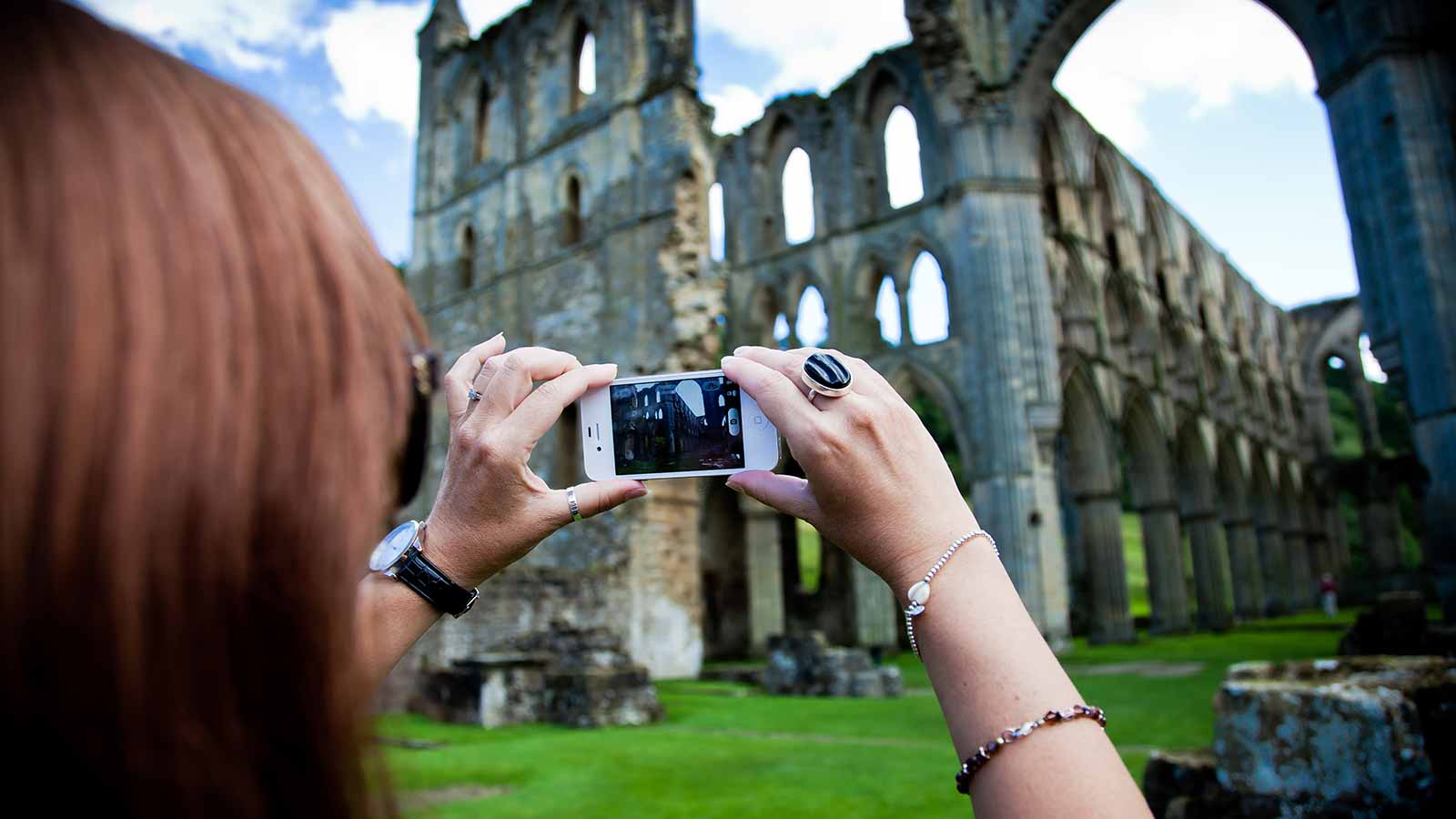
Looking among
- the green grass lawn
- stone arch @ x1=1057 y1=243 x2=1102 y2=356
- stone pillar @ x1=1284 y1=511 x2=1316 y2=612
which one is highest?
stone arch @ x1=1057 y1=243 x2=1102 y2=356

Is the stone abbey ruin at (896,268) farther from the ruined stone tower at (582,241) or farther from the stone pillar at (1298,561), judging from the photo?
the stone pillar at (1298,561)

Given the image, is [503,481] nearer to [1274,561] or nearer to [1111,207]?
[1111,207]

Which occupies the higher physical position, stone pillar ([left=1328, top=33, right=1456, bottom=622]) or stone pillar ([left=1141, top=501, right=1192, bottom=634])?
stone pillar ([left=1328, top=33, right=1456, bottom=622])

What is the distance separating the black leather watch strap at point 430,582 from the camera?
1.16m

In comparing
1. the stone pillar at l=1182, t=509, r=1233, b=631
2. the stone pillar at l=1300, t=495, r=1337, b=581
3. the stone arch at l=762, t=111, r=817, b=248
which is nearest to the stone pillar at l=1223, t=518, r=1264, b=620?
the stone pillar at l=1182, t=509, r=1233, b=631

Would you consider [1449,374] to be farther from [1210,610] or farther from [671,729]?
[1210,610]

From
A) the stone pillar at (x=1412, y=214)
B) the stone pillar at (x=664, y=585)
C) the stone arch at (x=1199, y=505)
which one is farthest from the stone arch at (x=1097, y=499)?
the stone pillar at (x=1412, y=214)

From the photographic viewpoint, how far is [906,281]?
19.4 metres

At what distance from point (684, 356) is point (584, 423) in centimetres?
1254

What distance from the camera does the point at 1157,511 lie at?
2198 cm

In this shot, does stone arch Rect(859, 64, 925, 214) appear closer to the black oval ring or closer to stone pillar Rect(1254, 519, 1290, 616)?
stone pillar Rect(1254, 519, 1290, 616)

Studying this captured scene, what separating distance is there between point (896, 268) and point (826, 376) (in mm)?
18993

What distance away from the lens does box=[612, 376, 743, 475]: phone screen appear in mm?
1383

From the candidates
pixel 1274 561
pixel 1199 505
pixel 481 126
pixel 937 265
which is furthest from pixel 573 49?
pixel 1274 561
